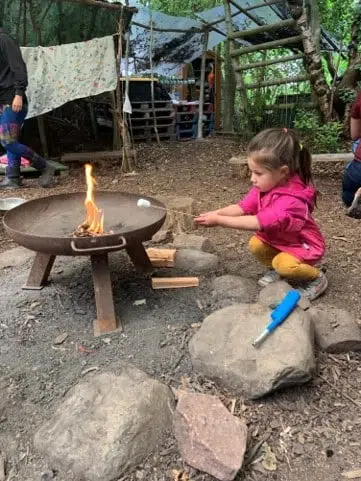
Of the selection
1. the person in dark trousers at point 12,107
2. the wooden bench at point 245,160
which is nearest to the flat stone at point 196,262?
the wooden bench at point 245,160

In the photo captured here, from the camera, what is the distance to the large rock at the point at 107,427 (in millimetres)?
1646

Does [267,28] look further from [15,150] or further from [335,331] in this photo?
[335,331]

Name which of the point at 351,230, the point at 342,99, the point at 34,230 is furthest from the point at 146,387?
the point at 342,99

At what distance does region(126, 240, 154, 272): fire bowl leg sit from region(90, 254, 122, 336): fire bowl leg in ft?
1.59

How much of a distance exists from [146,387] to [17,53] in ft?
14.6

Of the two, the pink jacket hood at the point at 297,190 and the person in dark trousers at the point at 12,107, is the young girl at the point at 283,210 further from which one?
the person in dark trousers at the point at 12,107

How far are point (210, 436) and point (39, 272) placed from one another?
5.03 feet

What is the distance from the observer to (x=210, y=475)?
1.60 metres

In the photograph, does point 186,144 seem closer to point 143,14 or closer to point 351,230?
point 143,14

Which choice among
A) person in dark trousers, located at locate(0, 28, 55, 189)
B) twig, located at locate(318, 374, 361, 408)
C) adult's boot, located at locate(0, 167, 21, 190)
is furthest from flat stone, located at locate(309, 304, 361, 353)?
adult's boot, located at locate(0, 167, 21, 190)

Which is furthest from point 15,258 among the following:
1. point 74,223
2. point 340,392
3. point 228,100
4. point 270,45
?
point 228,100

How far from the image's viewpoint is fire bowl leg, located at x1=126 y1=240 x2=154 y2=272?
2812 millimetres

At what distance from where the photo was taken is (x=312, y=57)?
5984mm

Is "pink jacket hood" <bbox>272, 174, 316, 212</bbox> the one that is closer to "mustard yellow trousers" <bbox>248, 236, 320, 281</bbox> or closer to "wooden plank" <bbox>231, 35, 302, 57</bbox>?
"mustard yellow trousers" <bbox>248, 236, 320, 281</bbox>
